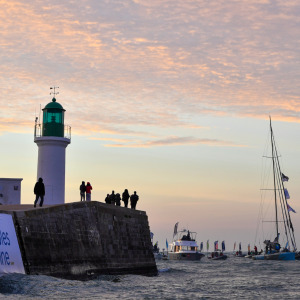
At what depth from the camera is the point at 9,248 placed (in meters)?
26.2

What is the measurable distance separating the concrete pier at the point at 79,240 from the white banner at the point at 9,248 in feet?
0.67

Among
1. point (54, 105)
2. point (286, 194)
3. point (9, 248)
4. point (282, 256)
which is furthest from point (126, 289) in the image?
point (286, 194)

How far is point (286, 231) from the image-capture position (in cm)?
8644

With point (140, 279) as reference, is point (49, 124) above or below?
above

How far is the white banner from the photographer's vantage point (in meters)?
26.0

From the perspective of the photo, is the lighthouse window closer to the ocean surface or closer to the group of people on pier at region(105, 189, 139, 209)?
the group of people on pier at region(105, 189, 139, 209)

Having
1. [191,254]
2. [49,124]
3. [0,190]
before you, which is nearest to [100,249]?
[49,124]

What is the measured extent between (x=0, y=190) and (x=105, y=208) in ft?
51.2

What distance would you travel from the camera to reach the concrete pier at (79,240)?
27.0 meters

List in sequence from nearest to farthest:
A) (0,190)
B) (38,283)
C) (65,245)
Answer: (38,283), (65,245), (0,190)

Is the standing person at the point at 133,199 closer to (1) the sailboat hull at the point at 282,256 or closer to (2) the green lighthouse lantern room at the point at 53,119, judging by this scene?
(2) the green lighthouse lantern room at the point at 53,119

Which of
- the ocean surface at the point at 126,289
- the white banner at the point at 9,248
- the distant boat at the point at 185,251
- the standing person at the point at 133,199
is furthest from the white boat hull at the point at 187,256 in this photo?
the white banner at the point at 9,248

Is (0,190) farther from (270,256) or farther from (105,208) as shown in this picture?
(270,256)

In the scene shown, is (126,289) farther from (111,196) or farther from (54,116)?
(54,116)
